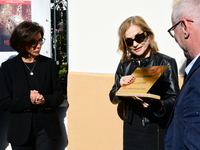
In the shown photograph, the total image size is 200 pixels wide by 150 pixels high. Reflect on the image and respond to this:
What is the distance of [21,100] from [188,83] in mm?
1983

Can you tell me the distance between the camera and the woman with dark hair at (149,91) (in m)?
2.29

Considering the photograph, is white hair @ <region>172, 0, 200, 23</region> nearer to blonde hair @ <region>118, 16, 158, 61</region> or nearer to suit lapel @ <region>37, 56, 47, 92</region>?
blonde hair @ <region>118, 16, 158, 61</region>

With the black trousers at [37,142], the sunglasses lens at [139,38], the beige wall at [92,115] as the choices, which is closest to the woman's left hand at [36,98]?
the black trousers at [37,142]

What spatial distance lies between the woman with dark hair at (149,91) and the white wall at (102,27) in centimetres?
81

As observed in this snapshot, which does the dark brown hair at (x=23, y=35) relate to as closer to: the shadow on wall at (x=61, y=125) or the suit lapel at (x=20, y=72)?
the suit lapel at (x=20, y=72)

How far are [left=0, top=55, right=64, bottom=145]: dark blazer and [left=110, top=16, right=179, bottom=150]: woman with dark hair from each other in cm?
88

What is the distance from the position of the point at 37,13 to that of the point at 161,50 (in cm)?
162

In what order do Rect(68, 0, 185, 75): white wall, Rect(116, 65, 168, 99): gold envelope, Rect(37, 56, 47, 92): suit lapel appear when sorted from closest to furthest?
Rect(116, 65, 168, 99): gold envelope, Rect(37, 56, 47, 92): suit lapel, Rect(68, 0, 185, 75): white wall

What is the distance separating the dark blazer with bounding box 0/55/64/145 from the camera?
2877mm

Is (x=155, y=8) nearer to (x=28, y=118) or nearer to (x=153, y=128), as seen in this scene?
(x=153, y=128)

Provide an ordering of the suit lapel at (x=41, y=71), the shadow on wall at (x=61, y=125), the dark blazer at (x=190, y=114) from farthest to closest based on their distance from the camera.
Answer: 1. the shadow on wall at (x=61, y=125)
2. the suit lapel at (x=41, y=71)
3. the dark blazer at (x=190, y=114)

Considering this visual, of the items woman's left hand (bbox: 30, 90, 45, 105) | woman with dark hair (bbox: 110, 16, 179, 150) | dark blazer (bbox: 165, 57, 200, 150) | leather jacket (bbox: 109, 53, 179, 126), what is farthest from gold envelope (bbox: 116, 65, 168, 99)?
woman's left hand (bbox: 30, 90, 45, 105)

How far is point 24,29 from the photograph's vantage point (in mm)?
2920

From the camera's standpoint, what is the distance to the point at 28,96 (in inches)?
114
